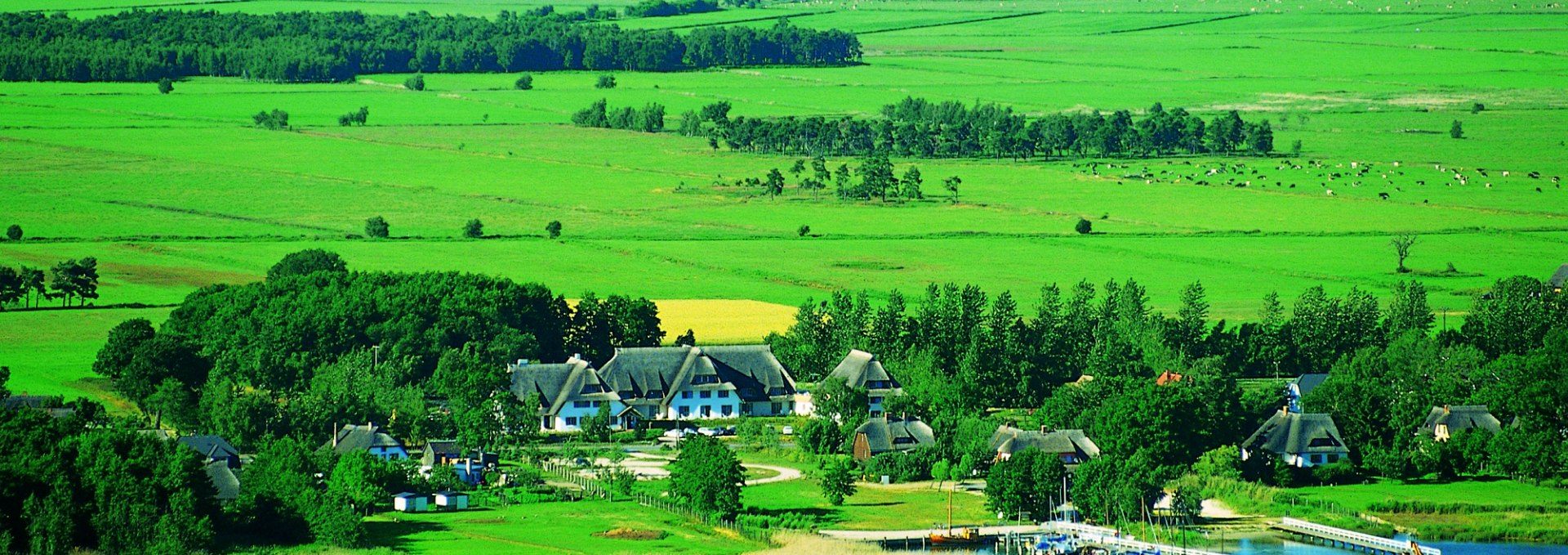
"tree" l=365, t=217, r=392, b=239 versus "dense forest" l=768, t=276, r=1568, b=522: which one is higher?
"tree" l=365, t=217, r=392, b=239

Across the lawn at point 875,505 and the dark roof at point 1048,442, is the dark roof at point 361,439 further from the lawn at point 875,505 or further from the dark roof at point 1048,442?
the dark roof at point 1048,442

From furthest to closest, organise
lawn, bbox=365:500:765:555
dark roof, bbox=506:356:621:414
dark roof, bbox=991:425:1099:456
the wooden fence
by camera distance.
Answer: dark roof, bbox=506:356:621:414, dark roof, bbox=991:425:1099:456, the wooden fence, lawn, bbox=365:500:765:555

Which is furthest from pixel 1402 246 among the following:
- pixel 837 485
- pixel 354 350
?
pixel 837 485

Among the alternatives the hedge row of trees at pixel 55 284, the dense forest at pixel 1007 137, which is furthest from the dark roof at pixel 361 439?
the dense forest at pixel 1007 137

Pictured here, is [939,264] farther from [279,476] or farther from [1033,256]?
[279,476]

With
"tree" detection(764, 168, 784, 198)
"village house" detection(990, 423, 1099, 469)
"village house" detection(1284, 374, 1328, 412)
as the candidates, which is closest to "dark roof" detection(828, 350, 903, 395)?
"village house" detection(990, 423, 1099, 469)

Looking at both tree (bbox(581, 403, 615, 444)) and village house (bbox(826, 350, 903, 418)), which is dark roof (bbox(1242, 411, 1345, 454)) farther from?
tree (bbox(581, 403, 615, 444))

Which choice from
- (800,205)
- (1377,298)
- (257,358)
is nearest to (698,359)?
(257,358)
